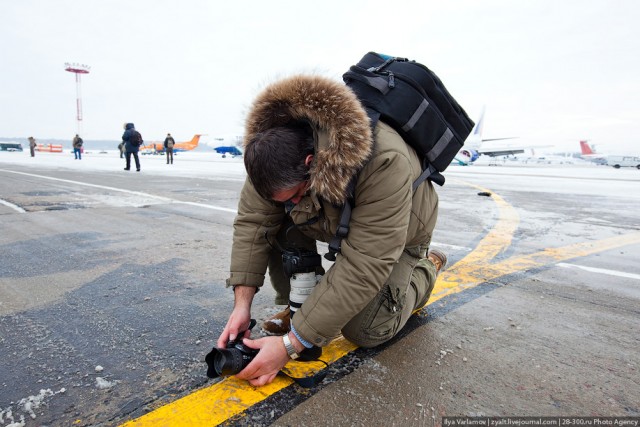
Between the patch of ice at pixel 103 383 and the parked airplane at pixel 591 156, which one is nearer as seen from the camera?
the patch of ice at pixel 103 383

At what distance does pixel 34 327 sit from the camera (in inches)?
79.0

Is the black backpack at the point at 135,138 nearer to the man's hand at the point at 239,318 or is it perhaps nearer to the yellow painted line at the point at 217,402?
the man's hand at the point at 239,318

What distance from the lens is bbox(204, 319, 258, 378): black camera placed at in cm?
149

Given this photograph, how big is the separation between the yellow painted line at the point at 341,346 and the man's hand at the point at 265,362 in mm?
42

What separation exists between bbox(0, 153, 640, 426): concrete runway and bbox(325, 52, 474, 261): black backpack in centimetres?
66

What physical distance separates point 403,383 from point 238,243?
0.99 metres

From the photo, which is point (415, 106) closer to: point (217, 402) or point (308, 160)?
point (308, 160)

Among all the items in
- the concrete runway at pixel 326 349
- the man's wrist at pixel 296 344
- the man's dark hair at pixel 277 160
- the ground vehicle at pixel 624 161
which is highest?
the ground vehicle at pixel 624 161

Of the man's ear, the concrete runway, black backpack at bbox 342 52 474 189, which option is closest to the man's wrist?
the concrete runway

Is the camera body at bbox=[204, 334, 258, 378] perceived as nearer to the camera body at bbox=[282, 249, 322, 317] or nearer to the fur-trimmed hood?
the camera body at bbox=[282, 249, 322, 317]

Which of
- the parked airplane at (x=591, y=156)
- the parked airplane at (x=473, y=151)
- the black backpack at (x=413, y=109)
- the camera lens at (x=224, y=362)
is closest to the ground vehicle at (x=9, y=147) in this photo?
the parked airplane at (x=473, y=151)

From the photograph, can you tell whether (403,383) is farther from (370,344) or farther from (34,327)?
(34,327)

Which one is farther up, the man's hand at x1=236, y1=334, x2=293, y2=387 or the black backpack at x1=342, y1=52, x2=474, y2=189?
the black backpack at x1=342, y1=52, x2=474, y2=189

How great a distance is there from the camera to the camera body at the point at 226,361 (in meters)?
1.49
